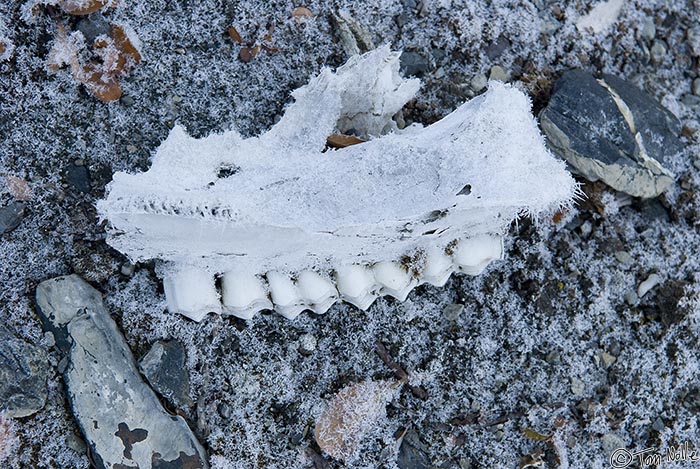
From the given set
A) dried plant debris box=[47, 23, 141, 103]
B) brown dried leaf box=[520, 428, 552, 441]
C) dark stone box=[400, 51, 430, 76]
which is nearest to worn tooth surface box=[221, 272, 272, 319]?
dried plant debris box=[47, 23, 141, 103]

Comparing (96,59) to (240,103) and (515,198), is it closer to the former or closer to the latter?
(240,103)

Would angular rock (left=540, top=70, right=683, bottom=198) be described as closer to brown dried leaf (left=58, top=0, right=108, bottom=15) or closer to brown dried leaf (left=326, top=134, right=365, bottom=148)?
brown dried leaf (left=326, top=134, right=365, bottom=148)

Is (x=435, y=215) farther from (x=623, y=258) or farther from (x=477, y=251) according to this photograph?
(x=623, y=258)

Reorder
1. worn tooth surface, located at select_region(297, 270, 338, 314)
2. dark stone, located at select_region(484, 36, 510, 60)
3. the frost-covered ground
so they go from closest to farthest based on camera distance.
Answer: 1. worn tooth surface, located at select_region(297, 270, 338, 314)
2. the frost-covered ground
3. dark stone, located at select_region(484, 36, 510, 60)

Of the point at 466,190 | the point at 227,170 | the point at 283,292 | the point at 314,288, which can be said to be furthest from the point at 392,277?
the point at 227,170

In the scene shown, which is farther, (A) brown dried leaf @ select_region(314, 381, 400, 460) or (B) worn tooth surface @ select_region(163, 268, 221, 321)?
(A) brown dried leaf @ select_region(314, 381, 400, 460)

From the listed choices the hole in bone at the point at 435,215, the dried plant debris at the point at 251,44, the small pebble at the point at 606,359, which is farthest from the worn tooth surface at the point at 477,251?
the dried plant debris at the point at 251,44

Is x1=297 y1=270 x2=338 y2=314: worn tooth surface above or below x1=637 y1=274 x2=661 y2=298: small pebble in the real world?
above
